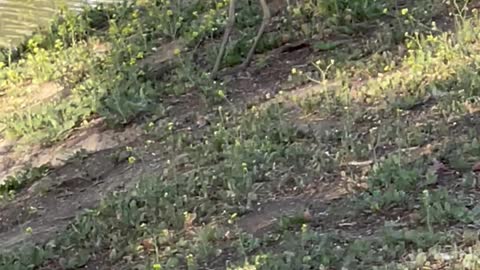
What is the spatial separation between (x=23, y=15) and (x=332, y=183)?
Answer: 644cm

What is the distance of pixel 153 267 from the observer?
399cm

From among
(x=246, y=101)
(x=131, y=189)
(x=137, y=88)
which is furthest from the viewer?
(x=137, y=88)

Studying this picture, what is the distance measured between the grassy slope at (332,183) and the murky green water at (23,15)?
13.3 feet

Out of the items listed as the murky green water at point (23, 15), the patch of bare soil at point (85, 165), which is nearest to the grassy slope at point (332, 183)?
the patch of bare soil at point (85, 165)

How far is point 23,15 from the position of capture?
33.3 ft

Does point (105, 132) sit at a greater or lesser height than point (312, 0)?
lesser

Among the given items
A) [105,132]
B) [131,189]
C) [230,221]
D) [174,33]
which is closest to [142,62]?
[174,33]

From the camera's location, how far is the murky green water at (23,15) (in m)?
9.54

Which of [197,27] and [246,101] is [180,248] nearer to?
[246,101]

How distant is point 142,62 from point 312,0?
1.42 m

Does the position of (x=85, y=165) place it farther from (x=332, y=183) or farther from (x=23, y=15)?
(x=23, y=15)

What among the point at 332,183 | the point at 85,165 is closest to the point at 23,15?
the point at 85,165

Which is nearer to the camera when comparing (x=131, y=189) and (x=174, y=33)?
(x=131, y=189)

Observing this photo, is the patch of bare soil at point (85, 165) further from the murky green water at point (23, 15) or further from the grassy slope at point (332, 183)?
the murky green water at point (23, 15)
